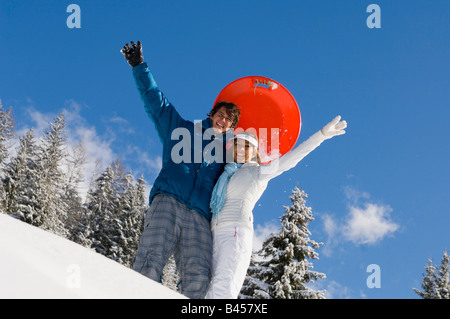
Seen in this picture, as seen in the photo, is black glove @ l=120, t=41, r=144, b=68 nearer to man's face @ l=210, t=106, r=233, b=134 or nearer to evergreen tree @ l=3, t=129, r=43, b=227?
man's face @ l=210, t=106, r=233, b=134

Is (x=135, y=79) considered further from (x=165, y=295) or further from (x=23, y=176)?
(x=23, y=176)

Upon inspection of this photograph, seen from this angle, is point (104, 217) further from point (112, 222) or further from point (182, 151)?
point (182, 151)

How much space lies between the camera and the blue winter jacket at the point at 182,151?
13.5 ft

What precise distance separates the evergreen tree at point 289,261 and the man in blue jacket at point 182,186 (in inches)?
418

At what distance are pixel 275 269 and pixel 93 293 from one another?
13785 millimetres

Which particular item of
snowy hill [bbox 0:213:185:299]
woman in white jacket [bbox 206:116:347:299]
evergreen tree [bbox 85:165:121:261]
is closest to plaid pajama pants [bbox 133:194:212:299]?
woman in white jacket [bbox 206:116:347:299]

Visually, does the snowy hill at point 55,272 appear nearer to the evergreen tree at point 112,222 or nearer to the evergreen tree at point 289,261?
the evergreen tree at point 289,261

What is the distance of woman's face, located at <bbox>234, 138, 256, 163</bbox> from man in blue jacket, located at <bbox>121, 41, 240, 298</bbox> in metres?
0.13

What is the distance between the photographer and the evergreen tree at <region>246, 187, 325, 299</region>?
14500 millimetres

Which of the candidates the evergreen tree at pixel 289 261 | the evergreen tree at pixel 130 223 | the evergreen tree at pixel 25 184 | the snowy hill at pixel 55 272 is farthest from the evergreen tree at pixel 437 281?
the snowy hill at pixel 55 272

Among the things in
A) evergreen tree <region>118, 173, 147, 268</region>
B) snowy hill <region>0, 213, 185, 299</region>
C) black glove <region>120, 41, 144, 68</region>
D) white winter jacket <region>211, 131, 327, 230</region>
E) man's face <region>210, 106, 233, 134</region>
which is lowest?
snowy hill <region>0, 213, 185, 299</region>

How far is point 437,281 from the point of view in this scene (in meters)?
23.0

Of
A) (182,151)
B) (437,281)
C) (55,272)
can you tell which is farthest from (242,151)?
(437,281)

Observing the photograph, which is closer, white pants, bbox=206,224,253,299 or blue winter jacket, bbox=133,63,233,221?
white pants, bbox=206,224,253,299
